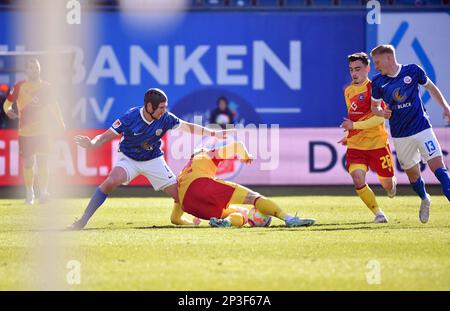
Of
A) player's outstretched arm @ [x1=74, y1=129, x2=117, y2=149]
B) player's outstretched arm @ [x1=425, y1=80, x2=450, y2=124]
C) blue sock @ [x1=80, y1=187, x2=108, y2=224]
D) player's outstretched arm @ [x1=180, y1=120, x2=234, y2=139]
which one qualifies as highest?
player's outstretched arm @ [x1=425, y1=80, x2=450, y2=124]

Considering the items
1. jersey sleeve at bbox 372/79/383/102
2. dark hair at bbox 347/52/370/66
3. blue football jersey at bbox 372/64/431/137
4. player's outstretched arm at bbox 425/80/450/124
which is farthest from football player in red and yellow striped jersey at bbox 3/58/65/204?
player's outstretched arm at bbox 425/80/450/124

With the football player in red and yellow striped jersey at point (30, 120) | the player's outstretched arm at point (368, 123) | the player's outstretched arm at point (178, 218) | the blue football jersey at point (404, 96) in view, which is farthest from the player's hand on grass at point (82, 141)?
the football player in red and yellow striped jersey at point (30, 120)

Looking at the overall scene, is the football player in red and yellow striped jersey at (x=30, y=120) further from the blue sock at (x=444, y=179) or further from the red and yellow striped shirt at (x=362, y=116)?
the blue sock at (x=444, y=179)

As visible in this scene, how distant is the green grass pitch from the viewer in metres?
8.02

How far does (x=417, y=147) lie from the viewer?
12875 millimetres

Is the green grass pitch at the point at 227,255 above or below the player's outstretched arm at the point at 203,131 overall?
below

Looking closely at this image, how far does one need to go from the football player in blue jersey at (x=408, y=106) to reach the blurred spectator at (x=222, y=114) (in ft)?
39.9

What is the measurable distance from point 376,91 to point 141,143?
112 inches

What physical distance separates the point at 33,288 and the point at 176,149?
47.0 feet

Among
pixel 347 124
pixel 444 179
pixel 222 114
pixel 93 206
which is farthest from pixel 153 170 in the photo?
pixel 222 114

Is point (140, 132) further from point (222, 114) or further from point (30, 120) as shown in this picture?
point (222, 114)

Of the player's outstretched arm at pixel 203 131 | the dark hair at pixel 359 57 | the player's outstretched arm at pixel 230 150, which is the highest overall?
the dark hair at pixel 359 57

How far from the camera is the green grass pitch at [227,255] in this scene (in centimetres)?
802

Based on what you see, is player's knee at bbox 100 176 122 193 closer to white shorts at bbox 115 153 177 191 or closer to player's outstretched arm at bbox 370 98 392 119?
white shorts at bbox 115 153 177 191
